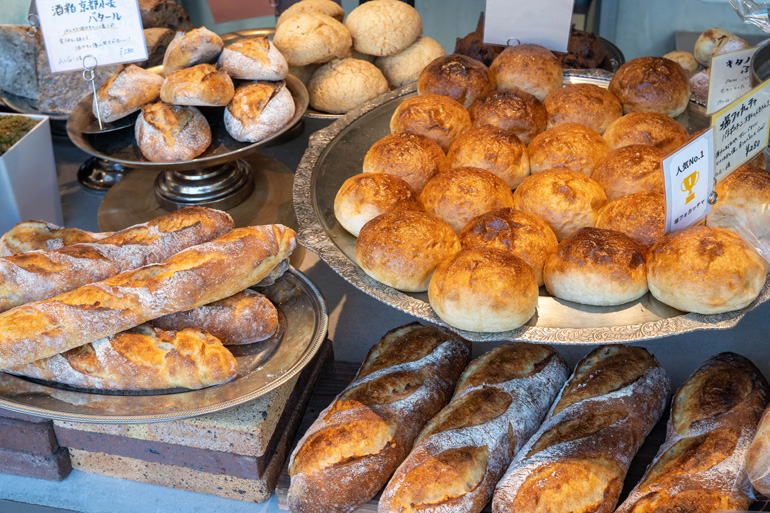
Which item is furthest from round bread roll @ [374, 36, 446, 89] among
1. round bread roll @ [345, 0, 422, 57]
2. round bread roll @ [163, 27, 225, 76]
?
round bread roll @ [163, 27, 225, 76]

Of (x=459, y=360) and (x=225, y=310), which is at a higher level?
(x=225, y=310)

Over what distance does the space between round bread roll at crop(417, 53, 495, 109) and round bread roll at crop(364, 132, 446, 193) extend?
0.36m

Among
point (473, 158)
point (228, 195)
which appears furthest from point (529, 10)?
point (228, 195)

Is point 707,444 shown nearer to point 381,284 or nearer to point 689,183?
point 689,183

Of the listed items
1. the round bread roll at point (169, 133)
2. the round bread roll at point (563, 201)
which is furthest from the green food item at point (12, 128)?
the round bread roll at point (563, 201)

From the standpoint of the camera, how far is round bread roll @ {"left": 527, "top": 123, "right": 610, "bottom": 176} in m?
1.88

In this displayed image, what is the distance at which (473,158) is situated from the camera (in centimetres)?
187

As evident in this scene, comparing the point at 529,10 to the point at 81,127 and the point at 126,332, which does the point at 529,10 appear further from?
the point at 126,332

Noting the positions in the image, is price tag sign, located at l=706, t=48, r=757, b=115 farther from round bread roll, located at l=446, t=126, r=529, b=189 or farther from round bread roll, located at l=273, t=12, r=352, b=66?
round bread roll, located at l=273, t=12, r=352, b=66

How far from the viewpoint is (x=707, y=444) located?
1.43 metres

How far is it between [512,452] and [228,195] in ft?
4.32

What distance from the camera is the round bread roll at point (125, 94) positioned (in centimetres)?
207

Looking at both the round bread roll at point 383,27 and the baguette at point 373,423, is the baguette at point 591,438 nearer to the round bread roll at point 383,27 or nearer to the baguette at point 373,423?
the baguette at point 373,423

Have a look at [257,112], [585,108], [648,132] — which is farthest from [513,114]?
[257,112]
